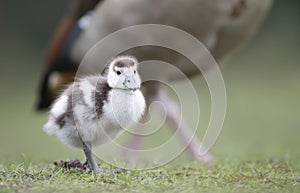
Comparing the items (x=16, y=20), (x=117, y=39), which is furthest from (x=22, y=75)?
(x=117, y=39)

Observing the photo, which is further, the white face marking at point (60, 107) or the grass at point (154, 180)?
the white face marking at point (60, 107)

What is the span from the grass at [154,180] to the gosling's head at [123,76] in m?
0.44

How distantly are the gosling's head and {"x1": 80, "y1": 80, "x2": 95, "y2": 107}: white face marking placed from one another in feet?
0.43

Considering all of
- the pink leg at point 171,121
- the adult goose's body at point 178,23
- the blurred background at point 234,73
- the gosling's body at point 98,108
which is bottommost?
the gosling's body at point 98,108

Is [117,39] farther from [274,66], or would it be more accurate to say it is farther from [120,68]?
[274,66]

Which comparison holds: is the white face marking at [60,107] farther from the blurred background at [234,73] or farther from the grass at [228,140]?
the blurred background at [234,73]

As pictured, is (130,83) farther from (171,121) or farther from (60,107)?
(171,121)

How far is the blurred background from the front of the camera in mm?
8695

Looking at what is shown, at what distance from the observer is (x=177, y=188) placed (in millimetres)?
3035

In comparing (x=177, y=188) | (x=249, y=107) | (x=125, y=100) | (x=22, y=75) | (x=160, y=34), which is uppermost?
(x=22, y=75)

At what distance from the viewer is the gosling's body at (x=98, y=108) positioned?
321 cm

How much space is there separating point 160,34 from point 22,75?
671 cm

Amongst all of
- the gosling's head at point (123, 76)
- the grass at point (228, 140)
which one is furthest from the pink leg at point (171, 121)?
the gosling's head at point (123, 76)

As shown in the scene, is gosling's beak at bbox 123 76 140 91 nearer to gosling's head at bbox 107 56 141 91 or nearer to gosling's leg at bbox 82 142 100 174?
gosling's head at bbox 107 56 141 91
